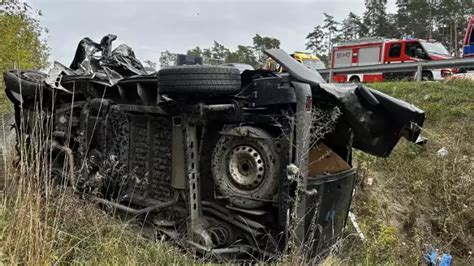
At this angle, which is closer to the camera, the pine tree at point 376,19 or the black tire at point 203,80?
the black tire at point 203,80

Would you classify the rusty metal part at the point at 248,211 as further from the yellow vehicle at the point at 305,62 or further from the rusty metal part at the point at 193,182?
the yellow vehicle at the point at 305,62

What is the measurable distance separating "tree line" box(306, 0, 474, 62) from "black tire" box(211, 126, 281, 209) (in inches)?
1756

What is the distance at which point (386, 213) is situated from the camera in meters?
5.20

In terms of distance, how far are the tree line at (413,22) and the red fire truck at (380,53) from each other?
75.1 ft

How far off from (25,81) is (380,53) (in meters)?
19.1

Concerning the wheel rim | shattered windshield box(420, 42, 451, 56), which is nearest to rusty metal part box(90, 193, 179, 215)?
the wheel rim

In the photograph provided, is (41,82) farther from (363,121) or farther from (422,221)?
(422,221)

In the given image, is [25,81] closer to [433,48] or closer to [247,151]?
[247,151]

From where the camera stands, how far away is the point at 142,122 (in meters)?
3.90

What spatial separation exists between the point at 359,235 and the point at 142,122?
7.58 feet

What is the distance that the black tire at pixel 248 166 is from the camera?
9.86 feet

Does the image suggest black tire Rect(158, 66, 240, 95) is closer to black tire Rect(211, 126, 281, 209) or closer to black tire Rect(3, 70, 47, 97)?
black tire Rect(211, 126, 281, 209)

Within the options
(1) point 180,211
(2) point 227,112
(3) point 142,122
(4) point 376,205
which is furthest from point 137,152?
(4) point 376,205

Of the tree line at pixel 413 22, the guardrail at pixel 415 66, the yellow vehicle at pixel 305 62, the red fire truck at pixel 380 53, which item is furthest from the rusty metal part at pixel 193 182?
the tree line at pixel 413 22
